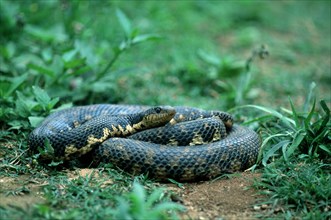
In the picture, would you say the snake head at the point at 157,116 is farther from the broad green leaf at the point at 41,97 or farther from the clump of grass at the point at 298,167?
the broad green leaf at the point at 41,97

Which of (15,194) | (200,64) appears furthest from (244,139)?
(200,64)

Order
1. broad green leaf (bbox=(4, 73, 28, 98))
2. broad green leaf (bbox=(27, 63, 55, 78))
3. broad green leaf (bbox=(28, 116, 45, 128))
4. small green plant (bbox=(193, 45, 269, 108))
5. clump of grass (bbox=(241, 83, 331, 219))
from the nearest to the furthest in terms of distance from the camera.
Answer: clump of grass (bbox=(241, 83, 331, 219)) < broad green leaf (bbox=(28, 116, 45, 128)) < broad green leaf (bbox=(4, 73, 28, 98)) < broad green leaf (bbox=(27, 63, 55, 78)) < small green plant (bbox=(193, 45, 269, 108))

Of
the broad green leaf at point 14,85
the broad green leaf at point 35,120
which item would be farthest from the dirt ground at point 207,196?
the broad green leaf at point 14,85

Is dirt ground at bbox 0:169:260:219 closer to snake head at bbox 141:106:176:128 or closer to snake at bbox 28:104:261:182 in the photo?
snake at bbox 28:104:261:182

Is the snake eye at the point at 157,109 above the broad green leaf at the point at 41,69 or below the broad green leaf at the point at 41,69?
below

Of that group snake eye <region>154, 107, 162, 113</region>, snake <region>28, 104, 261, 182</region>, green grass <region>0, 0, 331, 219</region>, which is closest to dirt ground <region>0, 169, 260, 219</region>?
green grass <region>0, 0, 331, 219</region>

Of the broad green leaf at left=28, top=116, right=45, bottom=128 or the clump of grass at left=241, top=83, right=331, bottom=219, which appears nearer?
the clump of grass at left=241, top=83, right=331, bottom=219
